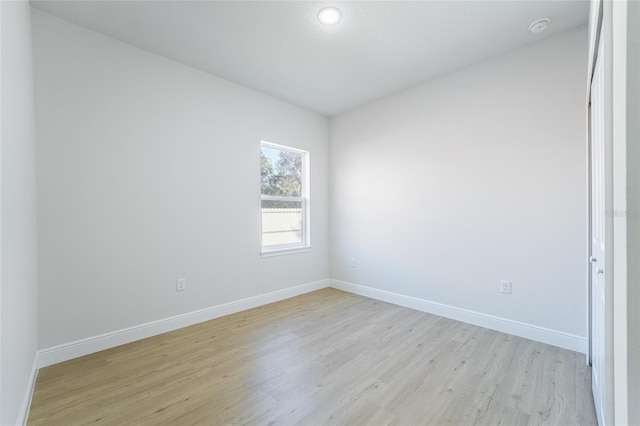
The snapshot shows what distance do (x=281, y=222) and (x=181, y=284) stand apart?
1510 mm

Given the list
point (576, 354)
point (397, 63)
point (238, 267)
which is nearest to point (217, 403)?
point (238, 267)

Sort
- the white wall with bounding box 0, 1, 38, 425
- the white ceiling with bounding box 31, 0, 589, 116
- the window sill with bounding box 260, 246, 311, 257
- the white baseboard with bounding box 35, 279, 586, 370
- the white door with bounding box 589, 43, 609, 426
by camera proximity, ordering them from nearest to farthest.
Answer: the white door with bounding box 589, 43, 609, 426, the white wall with bounding box 0, 1, 38, 425, the white ceiling with bounding box 31, 0, 589, 116, the white baseboard with bounding box 35, 279, 586, 370, the window sill with bounding box 260, 246, 311, 257

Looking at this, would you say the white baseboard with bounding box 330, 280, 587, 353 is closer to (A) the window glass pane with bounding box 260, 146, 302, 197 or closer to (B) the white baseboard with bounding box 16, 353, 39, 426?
(A) the window glass pane with bounding box 260, 146, 302, 197

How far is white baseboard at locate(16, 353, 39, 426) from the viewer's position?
1.50 metres

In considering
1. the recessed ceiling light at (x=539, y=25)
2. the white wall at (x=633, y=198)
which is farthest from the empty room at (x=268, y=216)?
the white wall at (x=633, y=198)

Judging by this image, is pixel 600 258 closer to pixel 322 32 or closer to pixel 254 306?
pixel 322 32

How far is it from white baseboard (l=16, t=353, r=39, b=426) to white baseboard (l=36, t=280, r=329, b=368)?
94mm

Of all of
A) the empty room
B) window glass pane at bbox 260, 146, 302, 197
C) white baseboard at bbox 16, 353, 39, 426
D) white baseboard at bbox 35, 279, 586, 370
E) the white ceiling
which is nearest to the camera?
white baseboard at bbox 16, 353, 39, 426

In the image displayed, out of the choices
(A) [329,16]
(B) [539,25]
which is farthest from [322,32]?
(B) [539,25]

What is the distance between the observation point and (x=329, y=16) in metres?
2.18

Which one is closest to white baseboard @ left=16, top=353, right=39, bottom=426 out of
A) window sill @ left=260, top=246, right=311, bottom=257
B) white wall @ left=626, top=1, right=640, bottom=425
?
window sill @ left=260, top=246, right=311, bottom=257

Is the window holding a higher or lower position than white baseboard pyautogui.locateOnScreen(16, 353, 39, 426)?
higher

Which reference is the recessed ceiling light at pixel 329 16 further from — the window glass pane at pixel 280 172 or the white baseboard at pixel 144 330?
the white baseboard at pixel 144 330

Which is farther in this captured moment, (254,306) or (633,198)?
(254,306)
